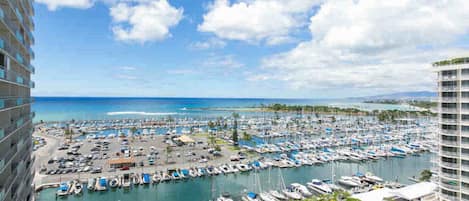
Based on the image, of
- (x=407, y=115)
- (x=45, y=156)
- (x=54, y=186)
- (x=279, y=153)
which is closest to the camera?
(x=54, y=186)

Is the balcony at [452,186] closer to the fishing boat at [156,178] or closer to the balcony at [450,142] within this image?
the balcony at [450,142]

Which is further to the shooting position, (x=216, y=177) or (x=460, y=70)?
(x=216, y=177)

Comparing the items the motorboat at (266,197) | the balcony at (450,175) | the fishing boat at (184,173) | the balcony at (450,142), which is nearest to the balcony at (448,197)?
the balcony at (450,175)

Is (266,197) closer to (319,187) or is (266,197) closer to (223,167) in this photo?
(319,187)

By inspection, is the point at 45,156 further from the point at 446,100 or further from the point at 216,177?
the point at 446,100

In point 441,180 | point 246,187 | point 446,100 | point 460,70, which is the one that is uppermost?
point 460,70

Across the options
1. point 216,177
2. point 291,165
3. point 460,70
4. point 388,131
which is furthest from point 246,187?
point 388,131
